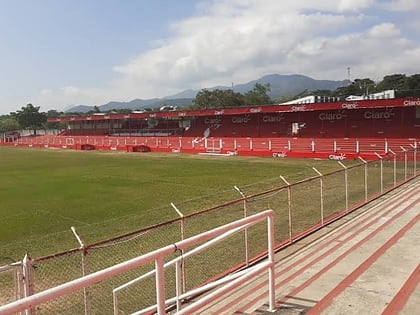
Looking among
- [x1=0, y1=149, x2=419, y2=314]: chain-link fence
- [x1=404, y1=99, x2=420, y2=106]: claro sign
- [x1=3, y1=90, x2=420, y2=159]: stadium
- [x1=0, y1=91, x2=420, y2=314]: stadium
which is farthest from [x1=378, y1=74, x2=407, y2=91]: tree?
[x1=0, y1=149, x2=419, y2=314]: chain-link fence

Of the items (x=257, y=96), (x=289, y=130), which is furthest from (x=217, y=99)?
(x=289, y=130)

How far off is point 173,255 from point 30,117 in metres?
126

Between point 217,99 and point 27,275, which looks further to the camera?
point 217,99

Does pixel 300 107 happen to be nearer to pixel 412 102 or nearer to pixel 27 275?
pixel 412 102

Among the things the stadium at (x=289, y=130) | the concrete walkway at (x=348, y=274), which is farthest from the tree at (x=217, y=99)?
the concrete walkway at (x=348, y=274)

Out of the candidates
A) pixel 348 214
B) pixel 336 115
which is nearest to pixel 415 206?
pixel 348 214

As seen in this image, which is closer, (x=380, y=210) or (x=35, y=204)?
(x=380, y=210)

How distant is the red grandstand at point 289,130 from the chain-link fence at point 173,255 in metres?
20.2

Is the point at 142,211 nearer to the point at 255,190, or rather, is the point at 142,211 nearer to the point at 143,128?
the point at 255,190

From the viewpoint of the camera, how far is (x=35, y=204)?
62.6 ft

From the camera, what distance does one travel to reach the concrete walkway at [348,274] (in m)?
6.54

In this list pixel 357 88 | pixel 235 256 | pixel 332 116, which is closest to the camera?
pixel 235 256

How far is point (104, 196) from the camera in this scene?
20797mm

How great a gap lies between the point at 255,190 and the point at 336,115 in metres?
31.8
